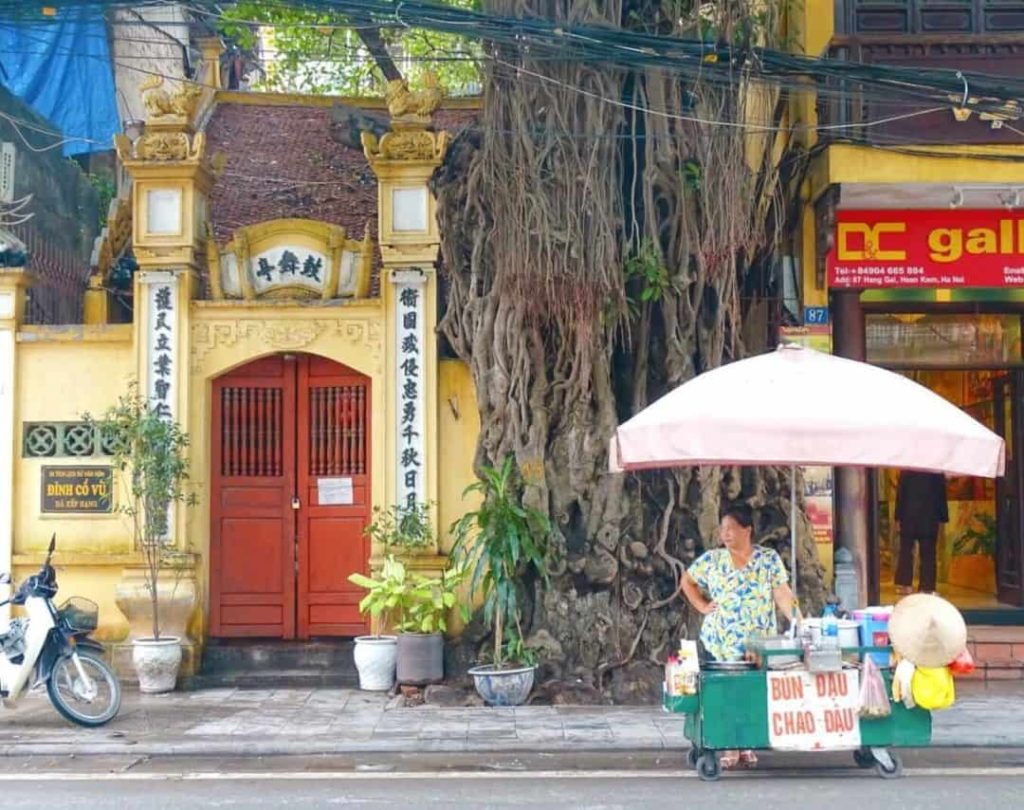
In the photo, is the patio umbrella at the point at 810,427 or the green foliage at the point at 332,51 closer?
the patio umbrella at the point at 810,427

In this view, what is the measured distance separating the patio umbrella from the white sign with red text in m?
1.28

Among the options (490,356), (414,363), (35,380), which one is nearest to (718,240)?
(490,356)

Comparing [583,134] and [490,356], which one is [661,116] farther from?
[490,356]

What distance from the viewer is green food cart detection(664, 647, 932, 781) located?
7488 mm

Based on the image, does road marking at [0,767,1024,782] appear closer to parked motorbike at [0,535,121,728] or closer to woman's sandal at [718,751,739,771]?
woman's sandal at [718,751,739,771]

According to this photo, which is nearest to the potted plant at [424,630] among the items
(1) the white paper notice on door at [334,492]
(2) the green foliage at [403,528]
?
(2) the green foliage at [403,528]

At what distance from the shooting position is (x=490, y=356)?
10898mm

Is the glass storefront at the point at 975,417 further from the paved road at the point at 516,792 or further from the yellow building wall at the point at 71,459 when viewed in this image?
the yellow building wall at the point at 71,459

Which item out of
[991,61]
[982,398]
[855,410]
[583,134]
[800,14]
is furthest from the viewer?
[982,398]

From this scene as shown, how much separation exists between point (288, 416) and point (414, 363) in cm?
131

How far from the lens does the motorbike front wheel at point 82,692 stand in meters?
9.34

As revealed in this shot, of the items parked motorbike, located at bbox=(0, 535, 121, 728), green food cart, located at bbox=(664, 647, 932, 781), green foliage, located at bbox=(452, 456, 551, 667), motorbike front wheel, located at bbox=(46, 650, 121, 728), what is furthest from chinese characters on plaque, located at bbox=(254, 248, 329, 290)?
green food cart, located at bbox=(664, 647, 932, 781)

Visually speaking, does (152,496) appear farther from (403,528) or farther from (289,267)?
(289,267)

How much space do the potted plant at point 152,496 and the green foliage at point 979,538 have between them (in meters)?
7.84
